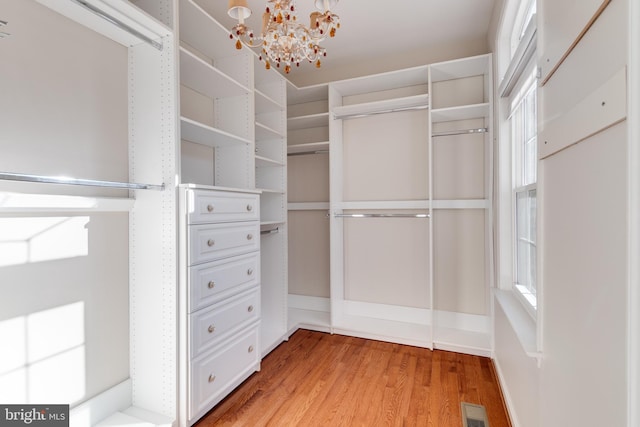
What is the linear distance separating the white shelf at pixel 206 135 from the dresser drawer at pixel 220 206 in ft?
1.37

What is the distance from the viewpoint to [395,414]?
6.02 feet

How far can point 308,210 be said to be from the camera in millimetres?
3545

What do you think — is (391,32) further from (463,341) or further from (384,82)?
(463,341)

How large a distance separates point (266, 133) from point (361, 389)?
2.16 m

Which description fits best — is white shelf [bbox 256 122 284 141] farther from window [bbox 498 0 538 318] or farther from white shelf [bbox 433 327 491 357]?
white shelf [bbox 433 327 491 357]

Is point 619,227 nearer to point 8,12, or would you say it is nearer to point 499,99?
point 499,99

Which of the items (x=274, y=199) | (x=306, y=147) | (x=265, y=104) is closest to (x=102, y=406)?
(x=274, y=199)

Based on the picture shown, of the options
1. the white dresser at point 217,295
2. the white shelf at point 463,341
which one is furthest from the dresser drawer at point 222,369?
the white shelf at point 463,341

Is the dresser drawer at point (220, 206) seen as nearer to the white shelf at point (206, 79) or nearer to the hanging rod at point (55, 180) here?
the hanging rod at point (55, 180)

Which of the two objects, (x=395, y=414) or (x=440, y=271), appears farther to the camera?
(x=440, y=271)

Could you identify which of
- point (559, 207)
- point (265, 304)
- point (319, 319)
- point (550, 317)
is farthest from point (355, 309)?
point (559, 207)

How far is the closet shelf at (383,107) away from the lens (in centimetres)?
280

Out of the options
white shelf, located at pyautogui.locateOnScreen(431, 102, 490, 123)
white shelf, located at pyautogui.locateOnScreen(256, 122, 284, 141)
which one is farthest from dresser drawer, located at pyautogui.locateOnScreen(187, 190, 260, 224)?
white shelf, located at pyautogui.locateOnScreen(431, 102, 490, 123)

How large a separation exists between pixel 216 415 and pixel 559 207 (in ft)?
6.68
